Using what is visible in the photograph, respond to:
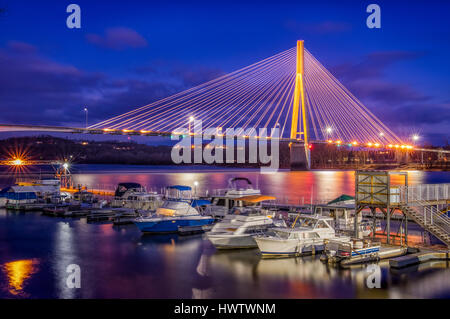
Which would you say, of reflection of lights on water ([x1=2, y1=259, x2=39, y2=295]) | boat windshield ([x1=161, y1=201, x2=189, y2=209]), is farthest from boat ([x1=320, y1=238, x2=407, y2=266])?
reflection of lights on water ([x1=2, y1=259, x2=39, y2=295])

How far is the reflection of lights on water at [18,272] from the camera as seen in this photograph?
11555 mm

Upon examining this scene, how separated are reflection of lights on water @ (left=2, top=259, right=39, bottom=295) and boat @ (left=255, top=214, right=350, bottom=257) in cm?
780

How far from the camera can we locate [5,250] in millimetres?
16297

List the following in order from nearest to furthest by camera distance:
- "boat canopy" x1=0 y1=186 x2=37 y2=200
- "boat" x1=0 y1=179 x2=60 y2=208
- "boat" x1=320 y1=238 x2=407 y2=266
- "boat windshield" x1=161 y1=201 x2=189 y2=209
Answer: "boat" x1=320 y1=238 x2=407 y2=266 → "boat windshield" x1=161 y1=201 x2=189 y2=209 → "boat" x1=0 y1=179 x2=60 y2=208 → "boat canopy" x1=0 y1=186 x2=37 y2=200

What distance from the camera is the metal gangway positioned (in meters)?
14.7

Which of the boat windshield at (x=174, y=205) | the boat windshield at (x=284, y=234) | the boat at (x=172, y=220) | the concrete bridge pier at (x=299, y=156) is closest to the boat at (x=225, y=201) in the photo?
the boat at (x=172, y=220)

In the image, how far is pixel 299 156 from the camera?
57.8 m

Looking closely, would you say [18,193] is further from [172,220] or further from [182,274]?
[182,274]

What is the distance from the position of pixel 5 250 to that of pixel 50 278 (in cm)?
526

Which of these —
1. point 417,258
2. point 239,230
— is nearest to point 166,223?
point 239,230

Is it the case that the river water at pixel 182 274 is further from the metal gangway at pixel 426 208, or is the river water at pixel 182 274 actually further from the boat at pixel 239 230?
the metal gangway at pixel 426 208

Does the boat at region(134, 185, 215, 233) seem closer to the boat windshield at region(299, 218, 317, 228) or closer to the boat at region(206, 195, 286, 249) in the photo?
the boat at region(206, 195, 286, 249)

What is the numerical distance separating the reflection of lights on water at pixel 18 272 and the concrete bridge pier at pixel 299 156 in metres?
45.0

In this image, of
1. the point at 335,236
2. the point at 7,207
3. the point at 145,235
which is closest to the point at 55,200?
the point at 7,207
